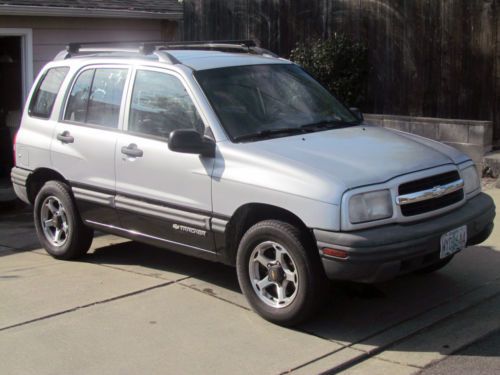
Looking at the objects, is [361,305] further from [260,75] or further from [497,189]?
[497,189]

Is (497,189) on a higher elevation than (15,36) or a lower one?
lower

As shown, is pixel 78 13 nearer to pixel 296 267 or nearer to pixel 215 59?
pixel 215 59

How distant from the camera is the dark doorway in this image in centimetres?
1154

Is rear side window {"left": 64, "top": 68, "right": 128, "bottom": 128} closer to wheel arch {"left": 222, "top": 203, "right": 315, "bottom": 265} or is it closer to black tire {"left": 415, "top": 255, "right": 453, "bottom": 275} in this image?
wheel arch {"left": 222, "top": 203, "right": 315, "bottom": 265}

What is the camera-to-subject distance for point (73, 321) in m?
5.45

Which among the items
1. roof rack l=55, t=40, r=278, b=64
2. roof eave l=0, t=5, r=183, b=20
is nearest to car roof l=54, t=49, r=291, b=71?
roof rack l=55, t=40, r=278, b=64

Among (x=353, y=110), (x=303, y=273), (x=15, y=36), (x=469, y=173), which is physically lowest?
(x=303, y=273)

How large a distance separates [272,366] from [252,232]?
3.33ft

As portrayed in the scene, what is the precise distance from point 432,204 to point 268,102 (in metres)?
1.58

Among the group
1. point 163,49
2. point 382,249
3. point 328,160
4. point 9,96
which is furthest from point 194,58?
point 9,96

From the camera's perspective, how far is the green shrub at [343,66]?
1216 cm

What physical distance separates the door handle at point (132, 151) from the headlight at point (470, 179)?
99.5 inches

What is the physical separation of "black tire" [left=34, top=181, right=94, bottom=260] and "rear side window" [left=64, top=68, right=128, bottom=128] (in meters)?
0.70

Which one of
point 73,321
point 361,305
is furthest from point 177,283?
point 361,305
